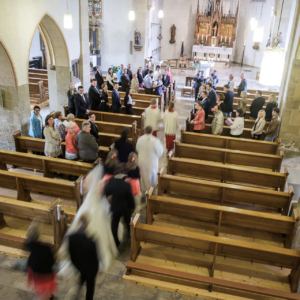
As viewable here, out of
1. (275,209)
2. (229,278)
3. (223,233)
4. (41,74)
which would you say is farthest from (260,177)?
(41,74)

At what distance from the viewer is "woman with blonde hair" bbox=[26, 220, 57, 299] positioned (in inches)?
113

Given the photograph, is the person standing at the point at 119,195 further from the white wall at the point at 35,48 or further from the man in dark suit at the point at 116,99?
the white wall at the point at 35,48

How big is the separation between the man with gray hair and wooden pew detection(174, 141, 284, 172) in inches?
69.4

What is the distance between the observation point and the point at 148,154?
5250mm

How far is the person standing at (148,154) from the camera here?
5203mm

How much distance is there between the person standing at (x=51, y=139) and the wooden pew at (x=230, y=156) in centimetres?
235

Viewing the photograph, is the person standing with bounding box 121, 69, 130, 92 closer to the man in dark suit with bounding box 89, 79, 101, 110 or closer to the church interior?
the church interior

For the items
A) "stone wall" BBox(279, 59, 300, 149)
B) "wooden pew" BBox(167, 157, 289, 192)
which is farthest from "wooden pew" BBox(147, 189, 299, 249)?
"stone wall" BBox(279, 59, 300, 149)

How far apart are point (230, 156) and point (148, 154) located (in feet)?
6.21

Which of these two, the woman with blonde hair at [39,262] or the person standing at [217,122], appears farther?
the person standing at [217,122]

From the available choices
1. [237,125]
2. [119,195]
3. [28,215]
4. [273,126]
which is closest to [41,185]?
[28,215]

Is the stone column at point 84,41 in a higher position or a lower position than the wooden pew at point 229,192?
higher

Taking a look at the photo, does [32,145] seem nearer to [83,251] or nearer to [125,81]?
[83,251]

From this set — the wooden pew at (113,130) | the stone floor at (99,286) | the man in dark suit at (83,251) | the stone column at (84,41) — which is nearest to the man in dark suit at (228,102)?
the wooden pew at (113,130)
